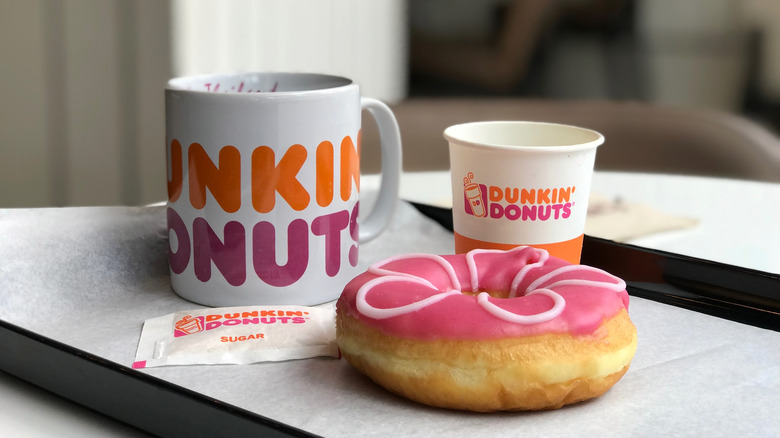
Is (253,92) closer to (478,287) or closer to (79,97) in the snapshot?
(478,287)

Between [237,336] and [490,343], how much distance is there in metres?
0.18

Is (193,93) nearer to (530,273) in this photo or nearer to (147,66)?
(530,273)

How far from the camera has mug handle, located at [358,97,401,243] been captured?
693 mm

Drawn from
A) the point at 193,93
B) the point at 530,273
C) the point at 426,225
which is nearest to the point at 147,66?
the point at 426,225

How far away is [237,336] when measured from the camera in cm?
54

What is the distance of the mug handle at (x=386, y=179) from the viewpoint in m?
0.69

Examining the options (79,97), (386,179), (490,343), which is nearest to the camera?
(490,343)

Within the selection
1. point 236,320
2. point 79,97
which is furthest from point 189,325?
point 79,97

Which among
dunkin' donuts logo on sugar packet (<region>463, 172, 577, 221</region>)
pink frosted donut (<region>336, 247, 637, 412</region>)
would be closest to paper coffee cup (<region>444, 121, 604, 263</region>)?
dunkin' donuts logo on sugar packet (<region>463, 172, 577, 221</region>)

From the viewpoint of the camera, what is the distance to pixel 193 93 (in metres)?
0.58

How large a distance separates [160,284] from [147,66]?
1172 millimetres

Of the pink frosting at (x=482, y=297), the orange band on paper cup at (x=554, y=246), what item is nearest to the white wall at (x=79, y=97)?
the orange band on paper cup at (x=554, y=246)

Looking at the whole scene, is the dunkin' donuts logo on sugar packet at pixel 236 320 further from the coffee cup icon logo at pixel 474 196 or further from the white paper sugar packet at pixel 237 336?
the coffee cup icon logo at pixel 474 196

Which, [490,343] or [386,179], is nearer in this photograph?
[490,343]
